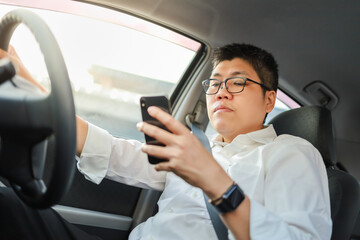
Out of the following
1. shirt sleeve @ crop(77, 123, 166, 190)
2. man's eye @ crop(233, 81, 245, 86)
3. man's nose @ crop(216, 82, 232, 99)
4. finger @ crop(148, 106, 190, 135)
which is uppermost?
finger @ crop(148, 106, 190, 135)

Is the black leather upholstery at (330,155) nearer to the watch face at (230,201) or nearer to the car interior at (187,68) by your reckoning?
the car interior at (187,68)

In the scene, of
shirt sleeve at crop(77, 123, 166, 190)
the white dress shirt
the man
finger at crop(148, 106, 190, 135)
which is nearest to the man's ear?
the man

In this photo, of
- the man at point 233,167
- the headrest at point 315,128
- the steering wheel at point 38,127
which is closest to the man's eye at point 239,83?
the man at point 233,167

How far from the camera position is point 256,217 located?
840 millimetres

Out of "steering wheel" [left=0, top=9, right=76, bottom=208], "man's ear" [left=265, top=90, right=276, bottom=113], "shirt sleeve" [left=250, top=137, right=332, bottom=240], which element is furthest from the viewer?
"man's ear" [left=265, top=90, right=276, bottom=113]

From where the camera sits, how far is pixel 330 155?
1.44 meters

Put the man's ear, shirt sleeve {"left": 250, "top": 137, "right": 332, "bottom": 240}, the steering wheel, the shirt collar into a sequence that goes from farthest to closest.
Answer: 1. the man's ear
2. the shirt collar
3. shirt sleeve {"left": 250, "top": 137, "right": 332, "bottom": 240}
4. the steering wheel

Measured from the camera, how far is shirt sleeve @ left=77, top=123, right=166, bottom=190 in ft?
4.39

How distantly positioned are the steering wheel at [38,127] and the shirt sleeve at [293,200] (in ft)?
1.54

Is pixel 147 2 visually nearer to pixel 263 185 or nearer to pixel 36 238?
pixel 263 185

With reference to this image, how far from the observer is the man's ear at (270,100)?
1518mm

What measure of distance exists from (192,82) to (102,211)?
2.88 ft

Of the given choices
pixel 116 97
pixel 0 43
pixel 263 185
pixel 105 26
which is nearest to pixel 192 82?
pixel 116 97

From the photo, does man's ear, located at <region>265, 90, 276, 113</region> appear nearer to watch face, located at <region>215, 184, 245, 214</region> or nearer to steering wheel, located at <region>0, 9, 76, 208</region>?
watch face, located at <region>215, 184, 245, 214</region>
